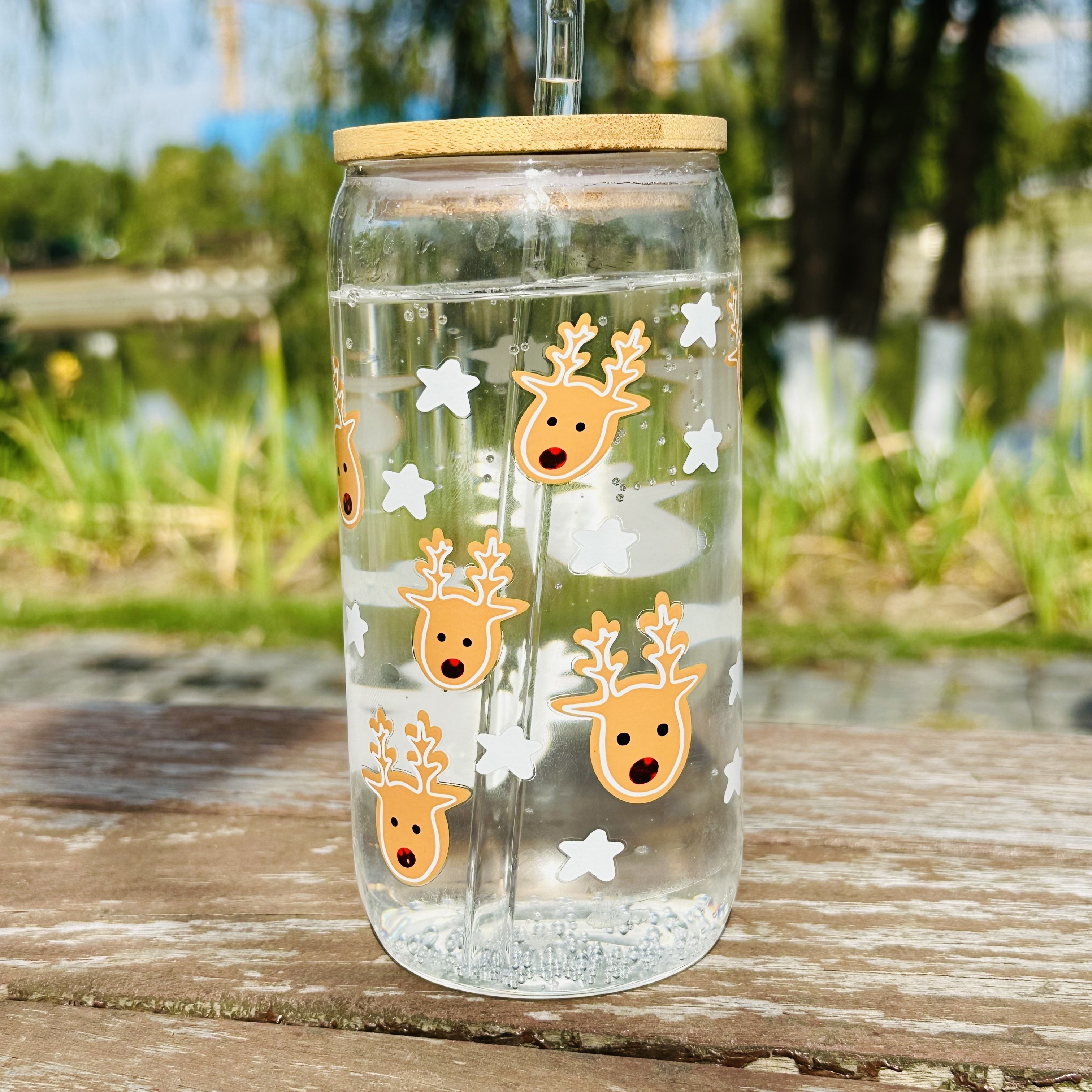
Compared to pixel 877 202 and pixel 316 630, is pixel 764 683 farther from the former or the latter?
pixel 877 202

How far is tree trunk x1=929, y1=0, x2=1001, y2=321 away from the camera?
4418 millimetres

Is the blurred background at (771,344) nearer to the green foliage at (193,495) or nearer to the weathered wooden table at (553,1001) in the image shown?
the green foliage at (193,495)

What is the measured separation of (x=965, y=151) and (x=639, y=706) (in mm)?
4303

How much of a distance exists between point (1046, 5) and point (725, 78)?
1266 mm

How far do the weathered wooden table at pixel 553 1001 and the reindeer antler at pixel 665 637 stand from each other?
0.63 feet

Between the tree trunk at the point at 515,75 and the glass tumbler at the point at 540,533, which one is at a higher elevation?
the tree trunk at the point at 515,75

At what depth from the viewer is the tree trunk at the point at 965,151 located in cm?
442

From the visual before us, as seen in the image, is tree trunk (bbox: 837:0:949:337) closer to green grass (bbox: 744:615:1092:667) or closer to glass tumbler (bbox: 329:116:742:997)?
green grass (bbox: 744:615:1092:667)

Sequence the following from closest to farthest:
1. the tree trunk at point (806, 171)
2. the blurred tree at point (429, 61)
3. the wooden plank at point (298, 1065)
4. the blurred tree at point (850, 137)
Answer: the wooden plank at point (298, 1065) < the blurred tree at point (429, 61) < the tree trunk at point (806, 171) < the blurred tree at point (850, 137)

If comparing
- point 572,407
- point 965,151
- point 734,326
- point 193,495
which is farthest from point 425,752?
point 965,151

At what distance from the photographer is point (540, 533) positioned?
2.44 feet

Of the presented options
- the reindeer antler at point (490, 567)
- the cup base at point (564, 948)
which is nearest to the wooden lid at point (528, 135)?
the reindeer antler at point (490, 567)

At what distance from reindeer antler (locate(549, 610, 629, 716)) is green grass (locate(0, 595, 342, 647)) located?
2879 mm

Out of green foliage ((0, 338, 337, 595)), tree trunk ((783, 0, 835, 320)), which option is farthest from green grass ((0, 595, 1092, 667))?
tree trunk ((783, 0, 835, 320))
